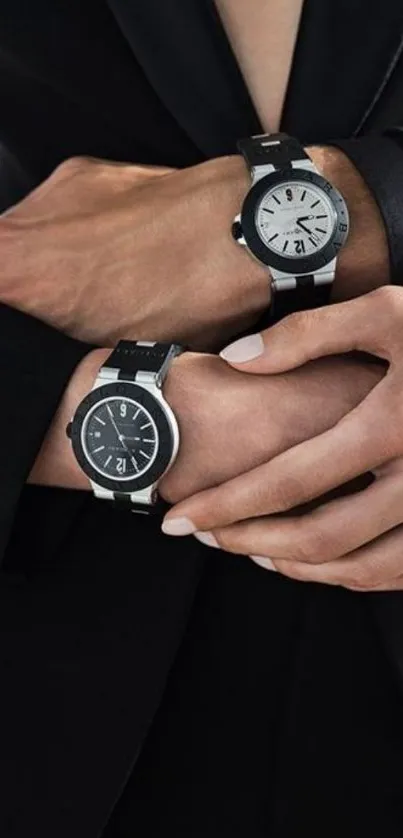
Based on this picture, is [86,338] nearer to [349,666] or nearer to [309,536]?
[309,536]

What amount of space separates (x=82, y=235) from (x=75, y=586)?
0.94 feet

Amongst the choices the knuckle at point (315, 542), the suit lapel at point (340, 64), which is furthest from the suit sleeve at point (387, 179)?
the knuckle at point (315, 542)

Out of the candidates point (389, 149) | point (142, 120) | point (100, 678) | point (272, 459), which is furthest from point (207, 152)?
point (100, 678)

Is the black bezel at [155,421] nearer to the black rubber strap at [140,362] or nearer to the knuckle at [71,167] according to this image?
the black rubber strap at [140,362]

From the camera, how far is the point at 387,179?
0.77 m

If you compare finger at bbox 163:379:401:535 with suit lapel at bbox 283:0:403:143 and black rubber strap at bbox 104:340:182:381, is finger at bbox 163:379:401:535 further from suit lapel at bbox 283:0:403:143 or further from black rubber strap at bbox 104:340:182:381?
suit lapel at bbox 283:0:403:143

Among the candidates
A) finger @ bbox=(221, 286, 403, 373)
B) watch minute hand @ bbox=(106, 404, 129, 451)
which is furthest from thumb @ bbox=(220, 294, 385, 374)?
watch minute hand @ bbox=(106, 404, 129, 451)

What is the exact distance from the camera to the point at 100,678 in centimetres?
85

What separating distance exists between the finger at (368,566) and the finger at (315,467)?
2.2 inches

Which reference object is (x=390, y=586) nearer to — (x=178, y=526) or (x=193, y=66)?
(x=178, y=526)

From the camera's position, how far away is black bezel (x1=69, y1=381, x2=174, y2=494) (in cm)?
73

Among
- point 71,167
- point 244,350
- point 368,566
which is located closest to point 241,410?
point 244,350

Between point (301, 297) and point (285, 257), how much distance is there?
0.03 m

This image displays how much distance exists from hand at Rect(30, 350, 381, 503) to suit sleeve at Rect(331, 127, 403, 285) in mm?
93
